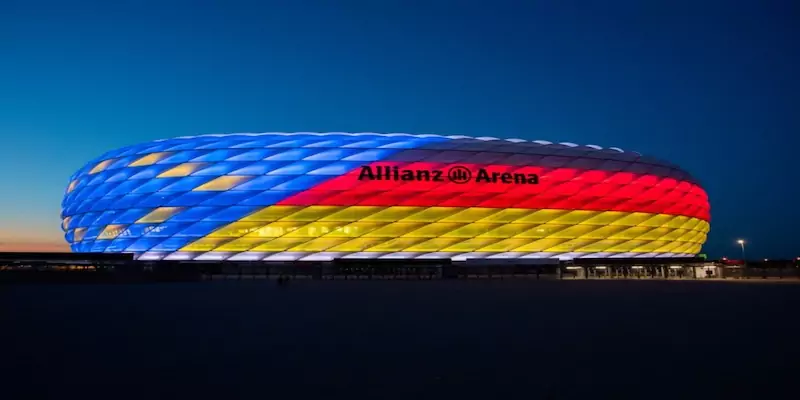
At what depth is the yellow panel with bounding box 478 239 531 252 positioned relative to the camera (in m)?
47.7

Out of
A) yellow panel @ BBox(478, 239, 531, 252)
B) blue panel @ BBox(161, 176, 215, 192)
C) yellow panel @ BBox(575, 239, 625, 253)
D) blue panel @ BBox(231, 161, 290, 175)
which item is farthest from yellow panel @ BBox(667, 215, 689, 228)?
blue panel @ BBox(161, 176, 215, 192)

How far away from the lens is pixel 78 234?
52.9 meters

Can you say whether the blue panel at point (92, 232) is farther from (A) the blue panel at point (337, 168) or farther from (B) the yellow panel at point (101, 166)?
(A) the blue panel at point (337, 168)

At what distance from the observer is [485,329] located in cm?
856

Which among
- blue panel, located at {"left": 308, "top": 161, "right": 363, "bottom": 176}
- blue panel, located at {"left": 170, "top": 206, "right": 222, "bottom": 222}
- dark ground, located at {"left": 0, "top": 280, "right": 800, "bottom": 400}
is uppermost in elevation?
blue panel, located at {"left": 308, "top": 161, "right": 363, "bottom": 176}

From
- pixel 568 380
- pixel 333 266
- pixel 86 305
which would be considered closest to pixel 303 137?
pixel 333 266

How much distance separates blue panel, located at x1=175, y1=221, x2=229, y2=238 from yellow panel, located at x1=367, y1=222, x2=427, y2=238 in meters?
11.8

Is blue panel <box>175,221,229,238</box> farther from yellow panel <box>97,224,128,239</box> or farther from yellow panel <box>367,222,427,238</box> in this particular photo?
yellow panel <box>367,222,427,238</box>

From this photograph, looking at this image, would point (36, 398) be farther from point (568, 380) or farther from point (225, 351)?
point (568, 380)

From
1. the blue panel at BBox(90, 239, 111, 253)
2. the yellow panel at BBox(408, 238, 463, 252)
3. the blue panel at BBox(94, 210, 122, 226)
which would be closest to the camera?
the yellow panel at BBox(408, 238, 463, 252)

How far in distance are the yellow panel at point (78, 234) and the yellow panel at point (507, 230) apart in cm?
3479

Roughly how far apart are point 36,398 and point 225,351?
7.62ft

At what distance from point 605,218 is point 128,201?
3903 cm

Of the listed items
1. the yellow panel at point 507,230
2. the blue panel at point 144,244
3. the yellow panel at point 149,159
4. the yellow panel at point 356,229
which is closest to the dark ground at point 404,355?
the yellow panel at point 356,229
